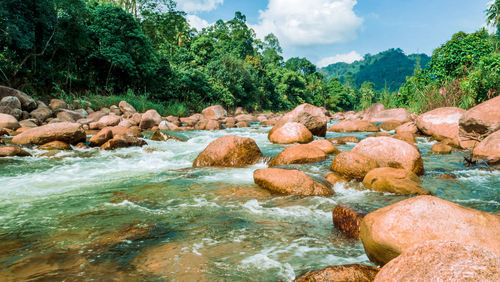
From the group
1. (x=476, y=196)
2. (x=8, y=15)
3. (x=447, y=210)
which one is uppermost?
(x=8, y=15)

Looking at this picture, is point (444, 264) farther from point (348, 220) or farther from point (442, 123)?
point (442, 123)

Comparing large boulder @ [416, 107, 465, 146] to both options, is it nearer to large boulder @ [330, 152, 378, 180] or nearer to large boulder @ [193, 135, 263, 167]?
large boulder @ [330, 152, 378, 180]

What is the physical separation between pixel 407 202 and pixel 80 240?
2815 millimetres

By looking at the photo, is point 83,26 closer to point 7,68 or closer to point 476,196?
point 7,68

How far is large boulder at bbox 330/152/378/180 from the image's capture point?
15.1ft

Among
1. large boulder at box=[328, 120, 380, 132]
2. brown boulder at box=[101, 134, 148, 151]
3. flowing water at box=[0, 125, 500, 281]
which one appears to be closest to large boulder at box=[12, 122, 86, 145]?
brown boulder at box=[101, 134, 148, 151]

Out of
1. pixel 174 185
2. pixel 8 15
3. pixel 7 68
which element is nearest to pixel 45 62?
pixel 7 68

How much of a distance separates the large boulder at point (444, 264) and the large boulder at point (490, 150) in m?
5.36

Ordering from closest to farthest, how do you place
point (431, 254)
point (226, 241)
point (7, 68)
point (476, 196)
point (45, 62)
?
point (431, 254)
point (226, 241)
point (476, 196)
point (7, 68)
point (45, 62)

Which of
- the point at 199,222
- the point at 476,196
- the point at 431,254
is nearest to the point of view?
the point at 431,254

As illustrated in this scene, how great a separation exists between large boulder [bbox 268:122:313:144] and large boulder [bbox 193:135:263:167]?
3.07 meters

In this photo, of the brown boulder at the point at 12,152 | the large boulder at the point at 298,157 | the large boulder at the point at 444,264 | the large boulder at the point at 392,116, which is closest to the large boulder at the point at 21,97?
the brown boulder at the point at 12,152

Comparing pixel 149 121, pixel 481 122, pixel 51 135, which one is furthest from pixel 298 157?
pixel 149 121

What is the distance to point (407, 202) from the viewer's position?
2242mm
